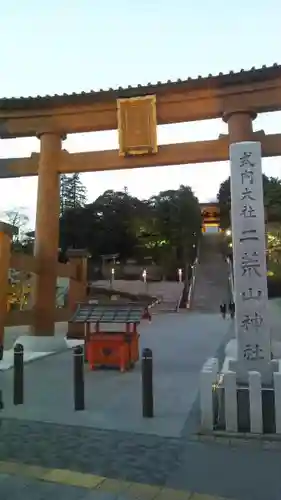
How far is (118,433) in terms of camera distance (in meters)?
4.86

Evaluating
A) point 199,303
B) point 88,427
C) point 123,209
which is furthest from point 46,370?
point 123,209

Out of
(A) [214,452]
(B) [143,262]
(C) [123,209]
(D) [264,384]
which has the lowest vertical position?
(A) [214,452]

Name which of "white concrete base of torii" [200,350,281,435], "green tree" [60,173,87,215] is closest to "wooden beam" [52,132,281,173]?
"white concrete base of torii" [200,350,281,435]

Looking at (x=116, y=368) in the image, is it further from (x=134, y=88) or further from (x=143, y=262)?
(x=143, y=262)

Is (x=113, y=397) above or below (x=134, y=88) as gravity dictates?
below

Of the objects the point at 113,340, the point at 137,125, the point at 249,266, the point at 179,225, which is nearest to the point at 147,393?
the point at 249,266

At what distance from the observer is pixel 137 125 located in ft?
33.1

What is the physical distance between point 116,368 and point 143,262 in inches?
1548

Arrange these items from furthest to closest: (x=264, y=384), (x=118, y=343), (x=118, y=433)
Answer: (x=118, y=343) < (x=264, y=384) < (x=118, y=433)

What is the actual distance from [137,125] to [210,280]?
3076 centimetres

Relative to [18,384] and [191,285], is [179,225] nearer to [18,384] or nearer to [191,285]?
[191,285]

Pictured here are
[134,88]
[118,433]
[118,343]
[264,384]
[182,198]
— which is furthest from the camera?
[182,198]

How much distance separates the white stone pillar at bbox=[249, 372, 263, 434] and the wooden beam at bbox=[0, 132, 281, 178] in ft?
21.2

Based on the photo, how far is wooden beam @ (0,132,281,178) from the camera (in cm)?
976
